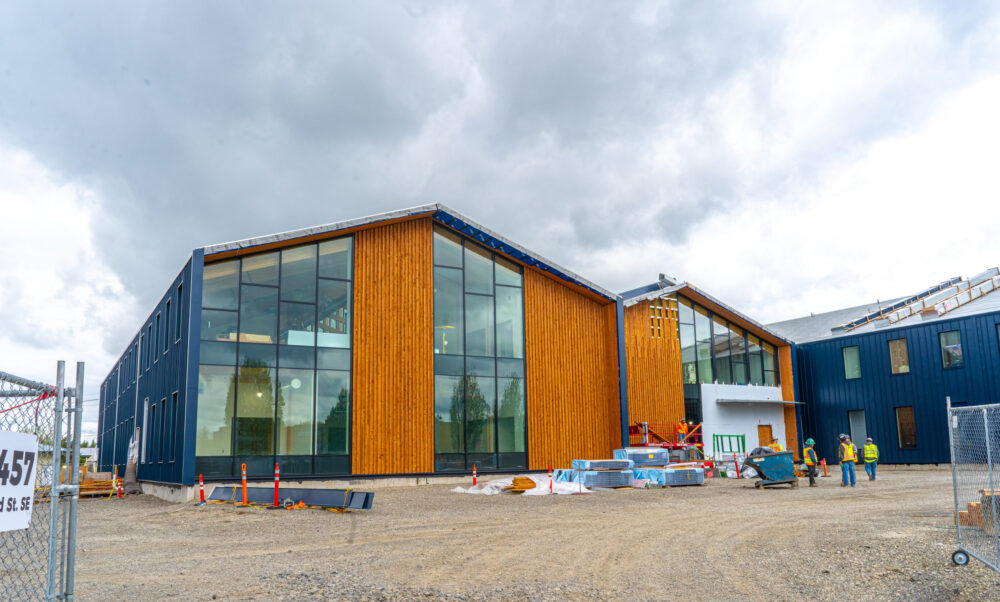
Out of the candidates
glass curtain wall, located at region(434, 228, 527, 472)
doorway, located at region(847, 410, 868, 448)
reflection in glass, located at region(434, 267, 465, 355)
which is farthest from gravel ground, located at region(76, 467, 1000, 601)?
doorway, located at region(847, 410, 868, 448)

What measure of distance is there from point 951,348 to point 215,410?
26.2 meters

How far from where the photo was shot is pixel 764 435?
3198 centimetres

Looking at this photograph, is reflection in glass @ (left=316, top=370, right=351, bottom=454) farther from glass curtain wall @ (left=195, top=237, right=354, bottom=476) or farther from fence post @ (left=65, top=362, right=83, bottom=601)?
fence post @ (left=65, top=362, right=83, bottom=601)

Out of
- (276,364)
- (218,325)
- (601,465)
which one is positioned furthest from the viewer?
(601,465)

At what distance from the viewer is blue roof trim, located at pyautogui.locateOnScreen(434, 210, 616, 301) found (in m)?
24.3

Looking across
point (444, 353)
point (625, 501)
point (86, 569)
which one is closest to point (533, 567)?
point (86, 569)

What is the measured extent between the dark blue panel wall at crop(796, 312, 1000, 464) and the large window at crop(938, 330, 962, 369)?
6.1 inches

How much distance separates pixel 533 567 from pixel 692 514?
20.4 ft

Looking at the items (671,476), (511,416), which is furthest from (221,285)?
(671,476)

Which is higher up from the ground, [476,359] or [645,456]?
[476,359]

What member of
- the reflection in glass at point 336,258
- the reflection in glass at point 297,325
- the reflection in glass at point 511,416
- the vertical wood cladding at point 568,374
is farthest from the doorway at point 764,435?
the reflection in glass at point 297,325

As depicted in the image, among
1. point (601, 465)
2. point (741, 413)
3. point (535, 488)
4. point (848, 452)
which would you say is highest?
point (741, 413)

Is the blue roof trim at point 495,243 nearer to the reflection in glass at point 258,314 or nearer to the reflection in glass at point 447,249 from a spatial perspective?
the reflection in glass at point 447,249

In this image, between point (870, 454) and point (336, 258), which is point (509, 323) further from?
point (870, 454)
